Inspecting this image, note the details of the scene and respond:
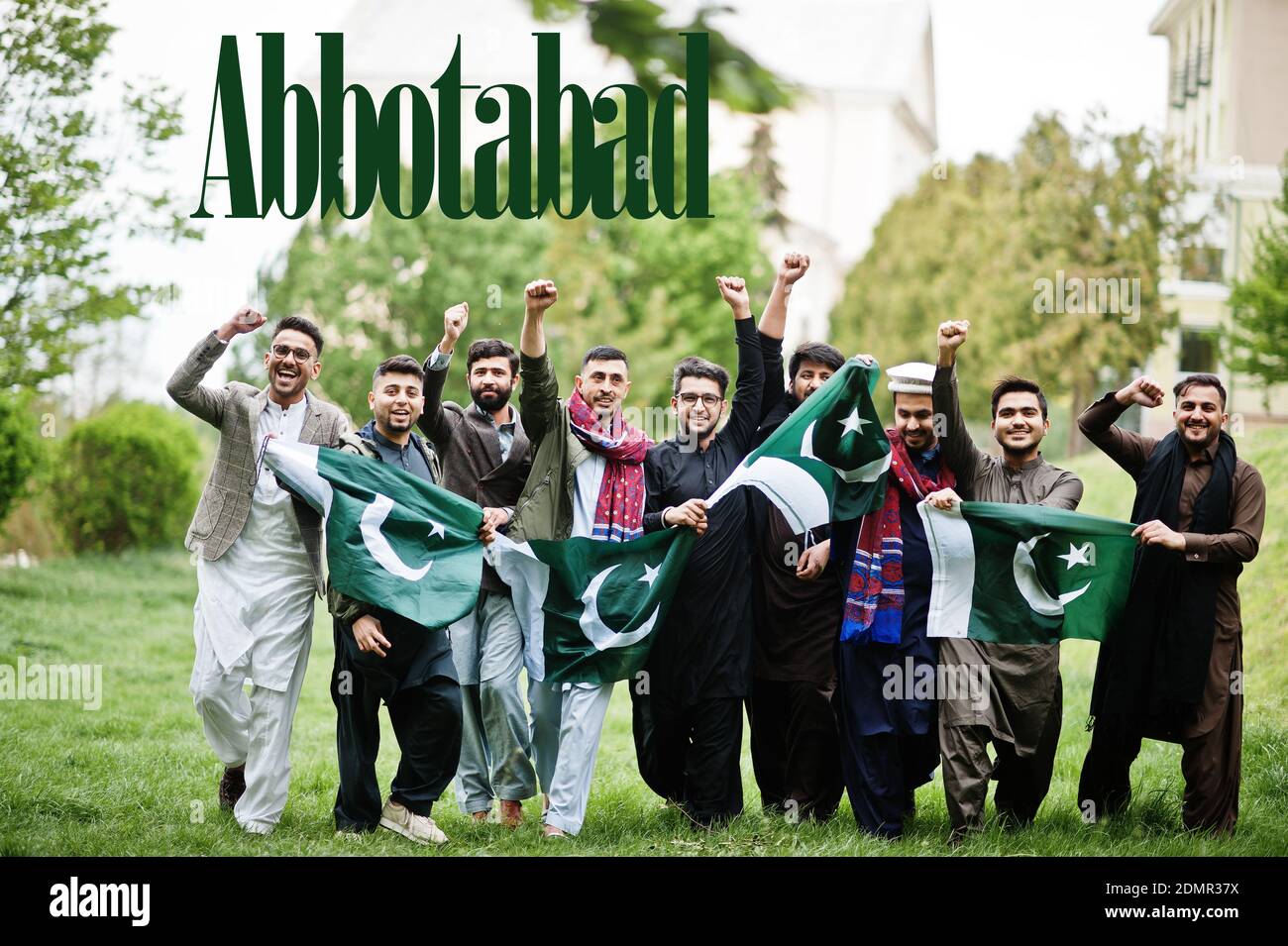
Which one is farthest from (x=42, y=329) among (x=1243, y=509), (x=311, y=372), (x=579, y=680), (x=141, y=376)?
(x=141, y=376)

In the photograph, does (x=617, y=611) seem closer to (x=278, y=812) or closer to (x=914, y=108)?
(x=278, y=812)

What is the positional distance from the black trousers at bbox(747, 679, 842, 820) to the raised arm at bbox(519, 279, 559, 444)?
5.85 feet

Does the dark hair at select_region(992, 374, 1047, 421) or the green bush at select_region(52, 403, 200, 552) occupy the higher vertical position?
the dark hair at select_region(992, 374, 1047, 421)

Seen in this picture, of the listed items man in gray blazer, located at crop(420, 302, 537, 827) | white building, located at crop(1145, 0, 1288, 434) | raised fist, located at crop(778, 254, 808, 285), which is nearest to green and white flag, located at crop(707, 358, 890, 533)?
raised fist, located at crop(778, 254, 808, 285)

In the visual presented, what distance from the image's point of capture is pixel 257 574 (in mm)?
7176

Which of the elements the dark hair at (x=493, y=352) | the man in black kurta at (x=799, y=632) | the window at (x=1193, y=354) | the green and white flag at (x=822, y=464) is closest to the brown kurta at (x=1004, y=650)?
the green and white flag at (x=822, y=464)

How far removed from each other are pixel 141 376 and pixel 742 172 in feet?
55.0

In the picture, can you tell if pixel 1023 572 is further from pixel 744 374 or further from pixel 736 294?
pixel 736 294

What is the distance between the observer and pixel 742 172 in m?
39.6

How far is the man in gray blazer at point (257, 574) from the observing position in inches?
278

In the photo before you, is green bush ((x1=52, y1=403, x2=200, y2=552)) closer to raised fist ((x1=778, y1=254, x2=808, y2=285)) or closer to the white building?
raised fist ((x1=778, y1=254, x2=808, y2=285))

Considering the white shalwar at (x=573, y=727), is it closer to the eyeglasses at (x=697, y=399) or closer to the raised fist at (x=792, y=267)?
the eyeglasses at (x=697, y=399)

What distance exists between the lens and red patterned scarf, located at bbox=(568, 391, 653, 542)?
7.18 metres
